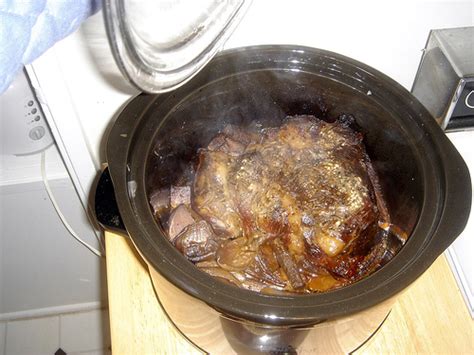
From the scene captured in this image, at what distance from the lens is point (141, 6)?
62 centimetres

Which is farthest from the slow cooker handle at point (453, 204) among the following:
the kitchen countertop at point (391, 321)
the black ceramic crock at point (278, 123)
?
the kitchen countertop at point (391, 321)

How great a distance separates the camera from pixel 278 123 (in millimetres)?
1000

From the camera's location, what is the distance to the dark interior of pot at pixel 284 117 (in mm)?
843

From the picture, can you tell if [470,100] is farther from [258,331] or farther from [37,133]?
[37,133]

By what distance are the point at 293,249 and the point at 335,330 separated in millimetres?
171

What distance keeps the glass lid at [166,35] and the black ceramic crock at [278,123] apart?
0.12 metres

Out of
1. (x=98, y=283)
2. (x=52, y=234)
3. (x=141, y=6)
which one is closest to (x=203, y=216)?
(x=141, y=6)

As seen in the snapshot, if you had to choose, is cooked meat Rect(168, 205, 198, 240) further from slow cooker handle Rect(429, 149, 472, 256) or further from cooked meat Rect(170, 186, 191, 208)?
slow cooker handle Rect(429, 149, 472, 256)

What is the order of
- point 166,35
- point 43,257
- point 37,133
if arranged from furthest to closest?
point 43,257 < point 37,133 < point 166,35

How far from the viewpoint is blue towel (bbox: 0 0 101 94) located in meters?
0.55

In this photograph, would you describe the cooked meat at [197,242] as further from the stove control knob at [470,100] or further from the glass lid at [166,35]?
the stove control knob at [470,100]

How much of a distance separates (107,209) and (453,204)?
1.69ft

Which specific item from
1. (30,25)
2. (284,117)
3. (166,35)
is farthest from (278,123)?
(30,25)

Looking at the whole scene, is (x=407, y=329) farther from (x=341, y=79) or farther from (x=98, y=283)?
(x=98, y=283)
